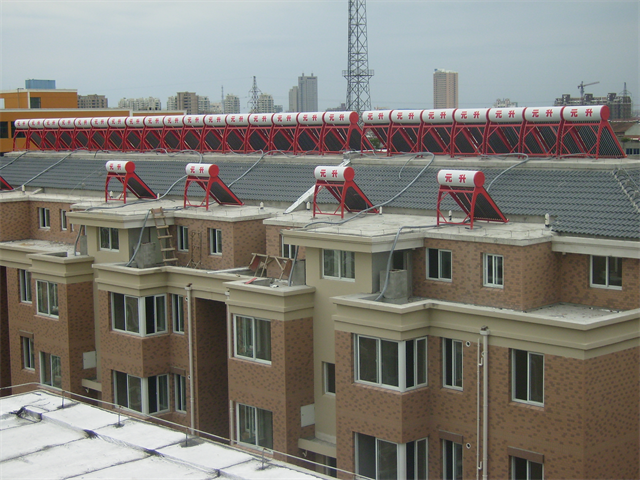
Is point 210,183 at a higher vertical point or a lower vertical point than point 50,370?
higher

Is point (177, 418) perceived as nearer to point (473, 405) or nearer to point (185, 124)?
point (473, 405)

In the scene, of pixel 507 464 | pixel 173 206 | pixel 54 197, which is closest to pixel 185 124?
pixel 54 197

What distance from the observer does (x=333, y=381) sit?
34812 mm

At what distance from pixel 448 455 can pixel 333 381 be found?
5.98 meters

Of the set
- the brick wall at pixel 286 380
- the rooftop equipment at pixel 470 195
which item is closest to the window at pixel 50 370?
the brick wall at pixel 286 380

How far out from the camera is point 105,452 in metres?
24.6

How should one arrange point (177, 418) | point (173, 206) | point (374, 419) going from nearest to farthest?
point (374, 419) < point (177, 418) < point (173, 206)

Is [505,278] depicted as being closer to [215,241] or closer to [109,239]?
[215,241]

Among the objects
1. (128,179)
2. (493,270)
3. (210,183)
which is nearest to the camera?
(493,270)

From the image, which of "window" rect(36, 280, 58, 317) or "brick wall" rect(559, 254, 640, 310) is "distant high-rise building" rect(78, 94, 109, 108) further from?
"brick wall" rect(559, 254, 640, 310)

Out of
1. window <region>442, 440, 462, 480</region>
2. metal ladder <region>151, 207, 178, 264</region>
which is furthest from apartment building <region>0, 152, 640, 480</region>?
metal ladder <region>151, 207, 178, 264</region>

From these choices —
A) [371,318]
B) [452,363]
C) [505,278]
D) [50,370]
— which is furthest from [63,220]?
[505,278]

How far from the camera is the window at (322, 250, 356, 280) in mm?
33156

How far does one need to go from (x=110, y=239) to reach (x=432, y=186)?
1613 cm
